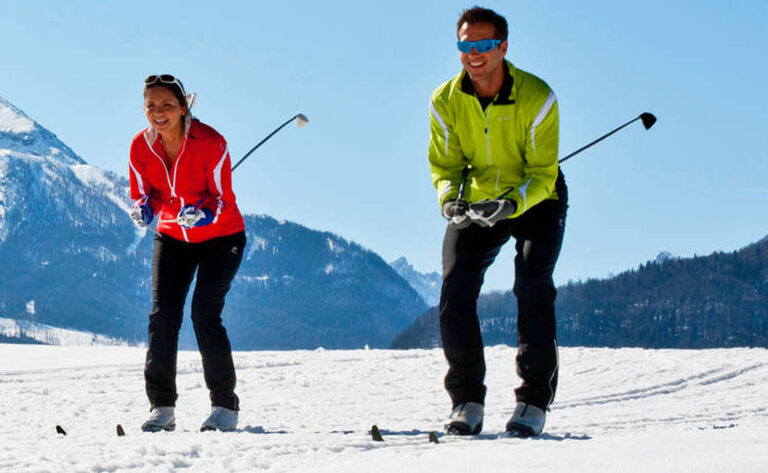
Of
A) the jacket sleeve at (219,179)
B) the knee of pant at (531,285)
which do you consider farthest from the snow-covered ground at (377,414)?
the jacket sleeve at (219,179)

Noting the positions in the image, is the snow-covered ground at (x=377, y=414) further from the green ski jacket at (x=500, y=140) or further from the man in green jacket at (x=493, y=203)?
the green ski jacket at (x=500, y=140)

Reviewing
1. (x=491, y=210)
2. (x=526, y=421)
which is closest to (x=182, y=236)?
(x=491, y=210)

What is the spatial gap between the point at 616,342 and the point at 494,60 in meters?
200

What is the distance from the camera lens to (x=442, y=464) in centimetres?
312

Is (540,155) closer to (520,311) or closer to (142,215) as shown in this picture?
(520,311)

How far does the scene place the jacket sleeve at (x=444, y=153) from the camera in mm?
4555

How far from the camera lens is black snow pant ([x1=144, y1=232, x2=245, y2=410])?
17.2 ft

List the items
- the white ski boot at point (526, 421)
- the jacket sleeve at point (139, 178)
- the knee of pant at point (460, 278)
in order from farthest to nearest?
the jacket sleeve at point (139, 178)
the knee of pant at point (460, 278)
the white ski boot at point (526, 421)

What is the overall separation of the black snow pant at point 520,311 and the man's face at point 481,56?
0.73 metres

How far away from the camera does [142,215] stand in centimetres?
527

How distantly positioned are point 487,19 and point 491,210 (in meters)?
0.92

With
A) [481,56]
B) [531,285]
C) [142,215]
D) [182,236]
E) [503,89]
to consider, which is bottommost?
[531,285]

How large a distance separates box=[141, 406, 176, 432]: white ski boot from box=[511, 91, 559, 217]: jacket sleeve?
2.29 metres

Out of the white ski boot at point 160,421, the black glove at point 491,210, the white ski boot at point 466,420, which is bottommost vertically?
the white ski boot at point 160,421
